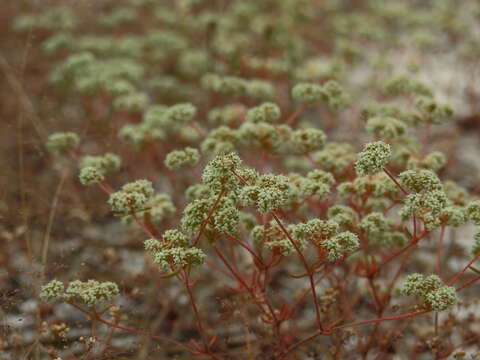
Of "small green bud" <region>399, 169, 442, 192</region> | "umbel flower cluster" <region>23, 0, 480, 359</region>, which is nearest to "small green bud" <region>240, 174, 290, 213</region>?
"umbel flower cluster" <region>23, 0, 480, 359</region>

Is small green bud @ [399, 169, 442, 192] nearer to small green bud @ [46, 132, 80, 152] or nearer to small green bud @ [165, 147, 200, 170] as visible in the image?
small green bud @ [165, 147, 200, 170]

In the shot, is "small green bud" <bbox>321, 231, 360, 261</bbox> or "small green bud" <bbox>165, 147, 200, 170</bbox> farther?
"small green bud" <bbox>165, 147, 200, 170</bbox>

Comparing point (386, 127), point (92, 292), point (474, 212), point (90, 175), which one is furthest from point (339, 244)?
point (90, 175)

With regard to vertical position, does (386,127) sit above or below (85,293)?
above

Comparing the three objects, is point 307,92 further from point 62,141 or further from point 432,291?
point 62,141

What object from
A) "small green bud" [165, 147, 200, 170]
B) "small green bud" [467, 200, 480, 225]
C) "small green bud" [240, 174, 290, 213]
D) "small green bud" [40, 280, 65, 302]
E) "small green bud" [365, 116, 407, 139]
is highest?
"small green bud" [365, 116, 407, 139]

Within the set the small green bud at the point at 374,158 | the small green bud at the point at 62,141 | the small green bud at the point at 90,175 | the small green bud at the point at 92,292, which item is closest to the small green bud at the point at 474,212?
the small green bud at the point at 374,158

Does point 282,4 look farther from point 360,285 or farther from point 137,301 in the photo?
point 137,301

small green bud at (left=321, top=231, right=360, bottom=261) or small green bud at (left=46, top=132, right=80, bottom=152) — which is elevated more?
small green bud at (left=46, top=132, right=80, bottom=152)

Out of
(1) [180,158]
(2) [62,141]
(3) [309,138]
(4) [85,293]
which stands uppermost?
(2) [62,141]
